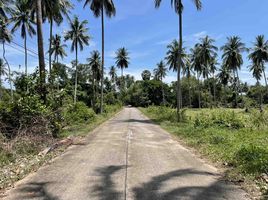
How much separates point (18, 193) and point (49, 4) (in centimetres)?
2259

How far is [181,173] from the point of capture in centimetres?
750

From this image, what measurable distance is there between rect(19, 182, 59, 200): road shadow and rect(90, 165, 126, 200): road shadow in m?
0.80

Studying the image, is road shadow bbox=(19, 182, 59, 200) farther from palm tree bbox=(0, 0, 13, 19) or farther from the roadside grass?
palm tree bbox=(0, 0, 13, 19)

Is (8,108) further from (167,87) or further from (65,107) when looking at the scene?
(167,87)

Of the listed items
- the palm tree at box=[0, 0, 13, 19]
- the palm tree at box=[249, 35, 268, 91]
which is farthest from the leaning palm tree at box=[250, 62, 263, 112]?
the palm tree at box=[0, 0, 13, 19]

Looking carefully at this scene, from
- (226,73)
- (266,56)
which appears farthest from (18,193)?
(226,73)

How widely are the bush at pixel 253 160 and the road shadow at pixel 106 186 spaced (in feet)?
10.5

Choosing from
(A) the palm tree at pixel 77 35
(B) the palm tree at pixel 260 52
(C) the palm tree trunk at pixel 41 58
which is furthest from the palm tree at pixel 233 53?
(C) the palm tree trunk at pixel 41 58

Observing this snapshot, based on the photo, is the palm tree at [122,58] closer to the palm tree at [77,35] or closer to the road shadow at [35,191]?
the palm tree at [77,35]

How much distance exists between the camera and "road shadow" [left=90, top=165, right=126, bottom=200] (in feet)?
18.4

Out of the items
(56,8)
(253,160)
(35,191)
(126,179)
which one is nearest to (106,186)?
(126,179)

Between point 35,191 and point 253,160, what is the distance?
5.46 m

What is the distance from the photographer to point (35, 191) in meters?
6.05

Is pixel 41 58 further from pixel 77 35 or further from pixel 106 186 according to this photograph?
pixel 77 35
